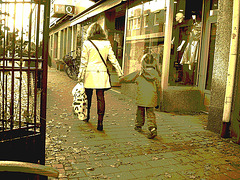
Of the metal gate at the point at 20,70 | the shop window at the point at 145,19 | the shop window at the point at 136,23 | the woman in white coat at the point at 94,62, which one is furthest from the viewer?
the shop window at the point at 136,23

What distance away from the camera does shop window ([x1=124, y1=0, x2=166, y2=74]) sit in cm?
883

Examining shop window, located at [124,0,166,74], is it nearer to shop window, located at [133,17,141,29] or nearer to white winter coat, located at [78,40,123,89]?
shop window, located at [133,17,141,29]

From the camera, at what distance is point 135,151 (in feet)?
15.3

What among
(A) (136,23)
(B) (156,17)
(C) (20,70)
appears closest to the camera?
(C) (20,70)

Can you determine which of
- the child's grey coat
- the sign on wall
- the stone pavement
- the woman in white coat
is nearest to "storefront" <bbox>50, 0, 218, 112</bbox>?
the stone pavement

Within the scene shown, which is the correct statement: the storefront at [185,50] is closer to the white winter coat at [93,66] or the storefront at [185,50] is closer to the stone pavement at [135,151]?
the stone pavement at [135,151]

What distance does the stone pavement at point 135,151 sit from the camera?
12.6 feet

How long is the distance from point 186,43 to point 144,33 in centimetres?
193

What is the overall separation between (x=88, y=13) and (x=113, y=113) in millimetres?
8728

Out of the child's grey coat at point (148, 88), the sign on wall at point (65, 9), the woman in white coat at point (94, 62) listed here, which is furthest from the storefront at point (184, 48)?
the sign on wall at point (65, 9)

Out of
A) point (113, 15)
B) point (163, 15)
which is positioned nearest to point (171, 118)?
point (163, 15)

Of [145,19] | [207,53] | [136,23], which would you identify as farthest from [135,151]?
[136,23]

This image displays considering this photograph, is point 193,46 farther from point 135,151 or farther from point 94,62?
point 135,151

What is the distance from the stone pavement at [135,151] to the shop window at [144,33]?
2.98m
